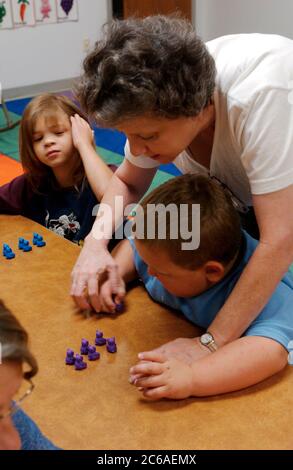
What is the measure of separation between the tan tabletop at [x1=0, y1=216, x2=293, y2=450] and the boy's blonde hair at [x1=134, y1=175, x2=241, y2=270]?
0.17 meters

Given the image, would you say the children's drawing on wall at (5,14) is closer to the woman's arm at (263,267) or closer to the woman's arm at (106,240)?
the woman's arm at (106,240)

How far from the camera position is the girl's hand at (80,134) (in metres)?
1.83

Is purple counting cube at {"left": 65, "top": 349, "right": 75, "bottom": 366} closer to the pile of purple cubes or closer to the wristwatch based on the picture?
the pile of purple cubes

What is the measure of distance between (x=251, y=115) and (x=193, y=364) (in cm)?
46

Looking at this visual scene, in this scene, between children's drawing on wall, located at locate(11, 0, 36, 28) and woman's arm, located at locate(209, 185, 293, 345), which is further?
children's drawing on wall, located at locate(11, 0, 36, 28)

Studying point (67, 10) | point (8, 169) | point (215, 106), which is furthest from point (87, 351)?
point (67, 10)

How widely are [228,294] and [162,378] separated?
0.25 m

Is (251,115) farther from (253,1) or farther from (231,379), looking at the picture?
(253,1)

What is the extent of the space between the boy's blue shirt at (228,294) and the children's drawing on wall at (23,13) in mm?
4392

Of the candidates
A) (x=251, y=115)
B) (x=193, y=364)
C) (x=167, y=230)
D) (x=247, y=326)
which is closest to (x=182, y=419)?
(x=193, y=364)

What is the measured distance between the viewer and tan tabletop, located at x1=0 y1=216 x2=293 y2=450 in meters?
0.90

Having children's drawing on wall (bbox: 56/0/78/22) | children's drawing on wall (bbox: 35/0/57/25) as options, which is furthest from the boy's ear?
children's drawing on wall (bbox: 56/0/78/22)

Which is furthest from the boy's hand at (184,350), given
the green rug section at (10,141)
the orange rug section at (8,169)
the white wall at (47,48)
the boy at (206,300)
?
the white wall at (47,48)

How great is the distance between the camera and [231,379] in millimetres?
997
